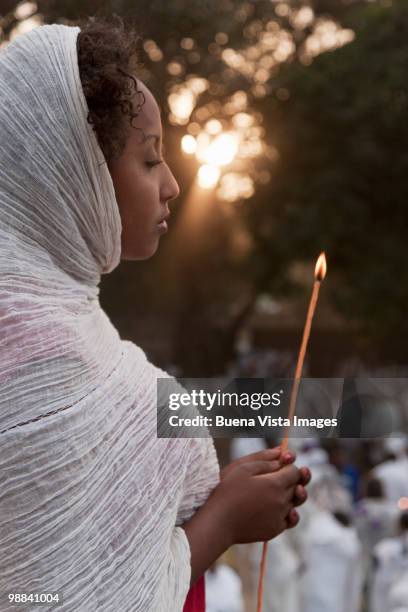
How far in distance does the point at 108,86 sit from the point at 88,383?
1.74 ft

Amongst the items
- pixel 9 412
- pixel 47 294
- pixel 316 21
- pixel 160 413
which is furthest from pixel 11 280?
pixel 316 21

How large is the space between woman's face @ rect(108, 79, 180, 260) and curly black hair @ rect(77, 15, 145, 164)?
30mm

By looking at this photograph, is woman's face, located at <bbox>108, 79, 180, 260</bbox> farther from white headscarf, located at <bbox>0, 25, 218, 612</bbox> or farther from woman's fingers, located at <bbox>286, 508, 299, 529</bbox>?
woman's fingers, located at <bbox>286, 508, 299, 529</bbox>

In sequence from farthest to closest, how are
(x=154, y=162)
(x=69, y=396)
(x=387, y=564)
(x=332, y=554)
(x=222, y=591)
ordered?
(x=332, y=554) < (x=387, y=564) < (x=222, y=591) < (x=154, y=162) < (x=69, y=396)

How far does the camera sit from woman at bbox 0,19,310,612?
134cm

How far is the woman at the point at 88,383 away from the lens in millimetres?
1340

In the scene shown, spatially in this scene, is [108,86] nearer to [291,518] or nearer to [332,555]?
[291,518]

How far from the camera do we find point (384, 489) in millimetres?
9203

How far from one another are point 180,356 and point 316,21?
8815 millimetres

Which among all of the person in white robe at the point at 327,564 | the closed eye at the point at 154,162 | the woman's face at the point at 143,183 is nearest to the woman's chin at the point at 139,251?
the woman's face at the point at 143,183

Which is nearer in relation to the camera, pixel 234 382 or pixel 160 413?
pixel 160 413

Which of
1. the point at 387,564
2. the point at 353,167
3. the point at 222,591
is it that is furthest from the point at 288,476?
the point at 353,167

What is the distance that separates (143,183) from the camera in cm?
158

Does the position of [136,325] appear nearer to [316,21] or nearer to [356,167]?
[356,167]
